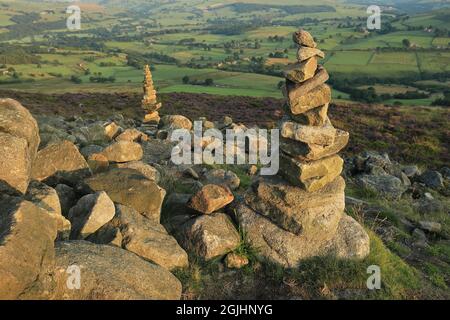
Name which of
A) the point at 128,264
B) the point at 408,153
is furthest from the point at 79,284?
the point at 408,153

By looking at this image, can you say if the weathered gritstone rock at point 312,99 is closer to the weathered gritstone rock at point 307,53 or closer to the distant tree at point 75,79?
the weathered gritstone rock at point 307,53

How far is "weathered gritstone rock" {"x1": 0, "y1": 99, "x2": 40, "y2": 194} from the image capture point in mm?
9875

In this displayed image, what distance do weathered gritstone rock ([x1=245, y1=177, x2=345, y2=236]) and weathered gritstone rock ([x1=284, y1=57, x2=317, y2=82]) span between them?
9.80 ft

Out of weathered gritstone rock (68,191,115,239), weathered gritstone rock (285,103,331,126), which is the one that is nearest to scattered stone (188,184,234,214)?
weathered gritstone rock (68,191,115,239)

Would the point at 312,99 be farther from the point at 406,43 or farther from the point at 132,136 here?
the point at 406,43

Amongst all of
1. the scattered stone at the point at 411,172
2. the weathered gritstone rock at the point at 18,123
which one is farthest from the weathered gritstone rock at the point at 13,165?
the scattered stone at the point at 411,172

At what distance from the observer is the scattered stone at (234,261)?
35.3ft

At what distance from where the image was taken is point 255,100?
7575 cm

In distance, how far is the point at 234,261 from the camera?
10.8m

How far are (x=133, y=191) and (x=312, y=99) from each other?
5.65m

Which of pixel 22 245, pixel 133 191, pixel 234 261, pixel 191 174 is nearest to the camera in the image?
pixel 22 245

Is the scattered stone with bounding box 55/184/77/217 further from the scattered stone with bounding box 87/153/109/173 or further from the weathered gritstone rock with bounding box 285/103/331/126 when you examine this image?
the weathered gritstone rock with bounding box 285/103/331/126

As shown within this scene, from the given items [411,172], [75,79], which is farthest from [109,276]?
[75,79]
